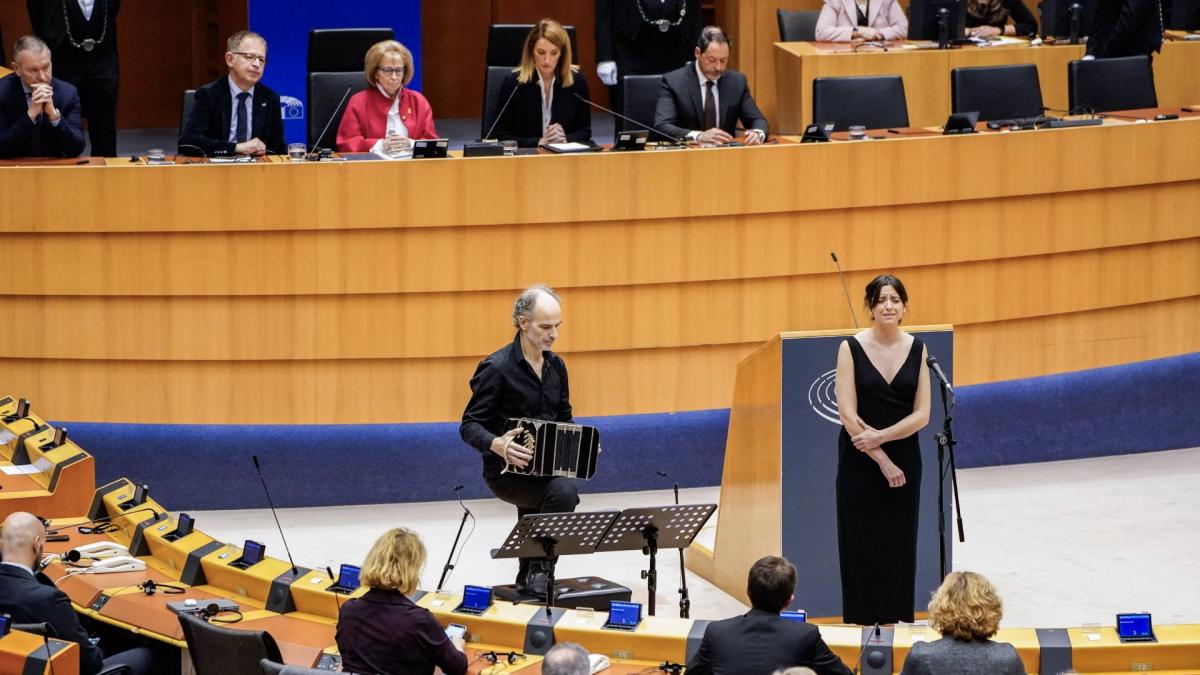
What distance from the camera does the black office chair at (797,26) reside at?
36.1 feet

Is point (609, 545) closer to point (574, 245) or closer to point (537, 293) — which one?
point (537, 293)

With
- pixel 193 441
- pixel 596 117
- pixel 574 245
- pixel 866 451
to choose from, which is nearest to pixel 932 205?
pixel 574 245

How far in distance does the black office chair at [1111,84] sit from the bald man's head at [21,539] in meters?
6.04

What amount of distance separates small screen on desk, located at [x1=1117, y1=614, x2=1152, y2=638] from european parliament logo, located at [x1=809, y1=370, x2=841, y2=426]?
172cm

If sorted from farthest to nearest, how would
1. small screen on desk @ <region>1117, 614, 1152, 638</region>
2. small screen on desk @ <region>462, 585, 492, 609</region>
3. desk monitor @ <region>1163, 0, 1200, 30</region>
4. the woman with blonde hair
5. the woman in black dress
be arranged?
desk monitor @ <region>1163, 0, 1200, 30</region>
the woman with blonde hair
the woman in black dress
small screen on desk @ <region>462, 585, 492, 609</region>
small screen on desk @ <region>1117, 614, 1152, 638</region>

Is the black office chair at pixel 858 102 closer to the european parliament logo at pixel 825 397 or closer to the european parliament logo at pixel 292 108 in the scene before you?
the european parliament logo at pixel 825 397

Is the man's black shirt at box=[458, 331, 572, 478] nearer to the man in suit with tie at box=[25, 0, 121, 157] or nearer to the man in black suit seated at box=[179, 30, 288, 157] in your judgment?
the man in black suit seated at box=[179, 30, 288, 157]

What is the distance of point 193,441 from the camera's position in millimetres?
7988

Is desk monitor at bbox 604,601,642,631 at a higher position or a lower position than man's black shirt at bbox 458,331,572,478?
lower

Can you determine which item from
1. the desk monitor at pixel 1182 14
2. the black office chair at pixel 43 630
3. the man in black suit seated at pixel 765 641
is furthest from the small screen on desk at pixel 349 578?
the desk monitor at pixel 1182 14

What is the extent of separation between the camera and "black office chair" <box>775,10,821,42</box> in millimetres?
10992

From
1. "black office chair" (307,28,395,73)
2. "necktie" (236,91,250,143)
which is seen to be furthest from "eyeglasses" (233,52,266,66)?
"black office chair" (307,28,395,73)

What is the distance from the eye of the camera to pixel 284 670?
4.44 metres

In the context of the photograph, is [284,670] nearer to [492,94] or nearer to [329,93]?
[329,93]
